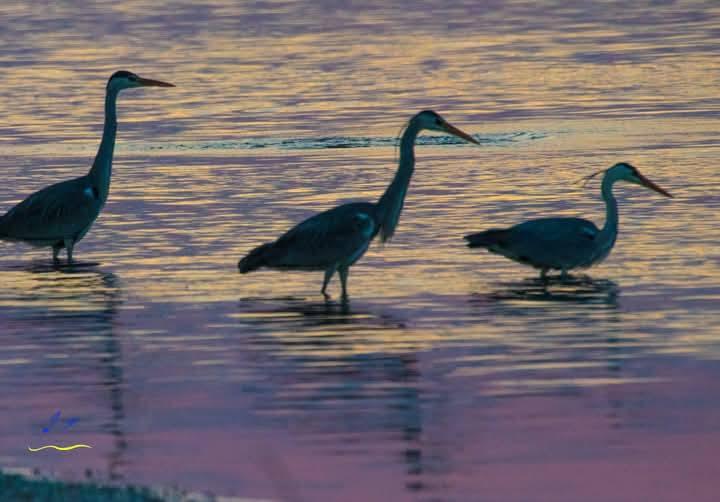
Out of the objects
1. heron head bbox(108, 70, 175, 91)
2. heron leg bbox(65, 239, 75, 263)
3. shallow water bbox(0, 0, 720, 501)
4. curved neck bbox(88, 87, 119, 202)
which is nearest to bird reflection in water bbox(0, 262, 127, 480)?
shallow water bbox(0, 0, 720, 501)

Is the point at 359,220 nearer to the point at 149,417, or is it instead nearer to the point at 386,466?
the point at 149,417

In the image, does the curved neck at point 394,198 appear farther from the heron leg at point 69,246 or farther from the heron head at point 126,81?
the heron head at point 126,81

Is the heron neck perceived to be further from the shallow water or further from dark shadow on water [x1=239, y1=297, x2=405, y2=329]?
dark shadow on water [x1=239, y1=297, x2=405, y2=329]

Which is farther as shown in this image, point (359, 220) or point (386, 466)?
point (359, 220)

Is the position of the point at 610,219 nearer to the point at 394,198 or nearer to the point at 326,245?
the point at 394,198

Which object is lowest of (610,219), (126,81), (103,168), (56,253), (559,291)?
(56,253)

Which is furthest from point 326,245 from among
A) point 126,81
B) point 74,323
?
point 126,81

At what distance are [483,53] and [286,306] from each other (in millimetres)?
26795

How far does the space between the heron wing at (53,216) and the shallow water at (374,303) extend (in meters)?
0.33

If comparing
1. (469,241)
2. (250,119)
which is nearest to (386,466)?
(469,241)

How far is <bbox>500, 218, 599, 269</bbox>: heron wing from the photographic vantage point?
18750 millimetres

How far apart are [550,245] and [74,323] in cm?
422

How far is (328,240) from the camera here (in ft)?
59.9

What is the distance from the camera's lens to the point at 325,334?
53.8 ft
